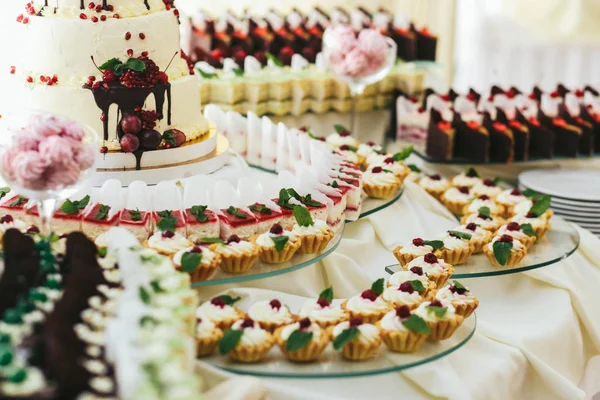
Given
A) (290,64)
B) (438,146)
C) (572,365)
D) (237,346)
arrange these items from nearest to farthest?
(237,346) < (572,365) < (438,146) < (290,64)

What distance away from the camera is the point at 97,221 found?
2.84 m

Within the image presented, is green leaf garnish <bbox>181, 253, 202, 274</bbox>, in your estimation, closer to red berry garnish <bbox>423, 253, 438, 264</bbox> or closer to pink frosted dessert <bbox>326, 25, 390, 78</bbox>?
red berry garnish <bbox>423, 253, 438, 264</bbox>

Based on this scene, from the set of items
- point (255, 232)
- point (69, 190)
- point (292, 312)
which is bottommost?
point (292, 312)

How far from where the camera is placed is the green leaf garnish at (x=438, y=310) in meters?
2.54

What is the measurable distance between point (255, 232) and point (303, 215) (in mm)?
175

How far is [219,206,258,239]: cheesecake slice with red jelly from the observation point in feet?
9.64

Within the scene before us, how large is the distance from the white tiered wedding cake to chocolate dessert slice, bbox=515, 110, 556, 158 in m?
2.04

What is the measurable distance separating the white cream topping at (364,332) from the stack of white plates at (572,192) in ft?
6.55

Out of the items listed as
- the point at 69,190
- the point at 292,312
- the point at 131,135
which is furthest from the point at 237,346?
the point at 131,135

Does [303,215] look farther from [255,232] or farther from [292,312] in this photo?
[292,312]

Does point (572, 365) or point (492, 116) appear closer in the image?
point (572, 365)

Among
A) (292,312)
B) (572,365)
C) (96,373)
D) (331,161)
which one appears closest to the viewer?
(96,373)

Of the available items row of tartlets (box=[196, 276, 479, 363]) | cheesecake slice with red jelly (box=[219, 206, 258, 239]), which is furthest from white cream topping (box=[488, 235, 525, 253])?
cheesecake slice with red jelly (box=[219, 206, 258, 239])

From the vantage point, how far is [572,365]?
3.17 meters
